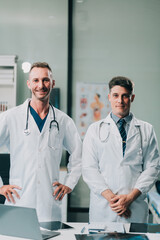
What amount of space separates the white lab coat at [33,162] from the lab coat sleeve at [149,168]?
42cm

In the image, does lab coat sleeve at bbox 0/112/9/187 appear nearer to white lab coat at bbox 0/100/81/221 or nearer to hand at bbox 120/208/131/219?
white lab coat at bbox 0/100/81/221

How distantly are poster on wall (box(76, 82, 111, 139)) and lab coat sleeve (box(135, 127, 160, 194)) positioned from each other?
145 centimetres

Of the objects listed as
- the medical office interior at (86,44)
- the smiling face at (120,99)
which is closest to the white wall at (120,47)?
the medical office interior at (86,44)

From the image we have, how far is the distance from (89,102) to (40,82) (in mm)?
1610

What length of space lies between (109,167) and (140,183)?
0.21 metres

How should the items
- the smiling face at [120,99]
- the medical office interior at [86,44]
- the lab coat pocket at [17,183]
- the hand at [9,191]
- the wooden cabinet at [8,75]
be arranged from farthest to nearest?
the medical office interior at [86,44], the wooden cabinet at [8,75], the smiling face at [120,99], the lab coat pocket at [17,183], the hand at [9,191]

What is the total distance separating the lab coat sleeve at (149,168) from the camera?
175cm

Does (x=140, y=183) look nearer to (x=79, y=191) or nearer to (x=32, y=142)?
(x=32, y=142)

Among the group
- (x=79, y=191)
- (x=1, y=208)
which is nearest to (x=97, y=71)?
(x=79, y=191)

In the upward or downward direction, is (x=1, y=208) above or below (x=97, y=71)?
below

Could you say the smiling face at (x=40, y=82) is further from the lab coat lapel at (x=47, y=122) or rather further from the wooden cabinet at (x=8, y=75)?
the wooden cabinet at (x=8, y=75)

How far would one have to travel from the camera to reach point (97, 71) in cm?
331

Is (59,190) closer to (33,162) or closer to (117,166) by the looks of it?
(33,162)

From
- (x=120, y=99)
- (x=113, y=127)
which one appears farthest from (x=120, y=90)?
(x=113, y=127)
